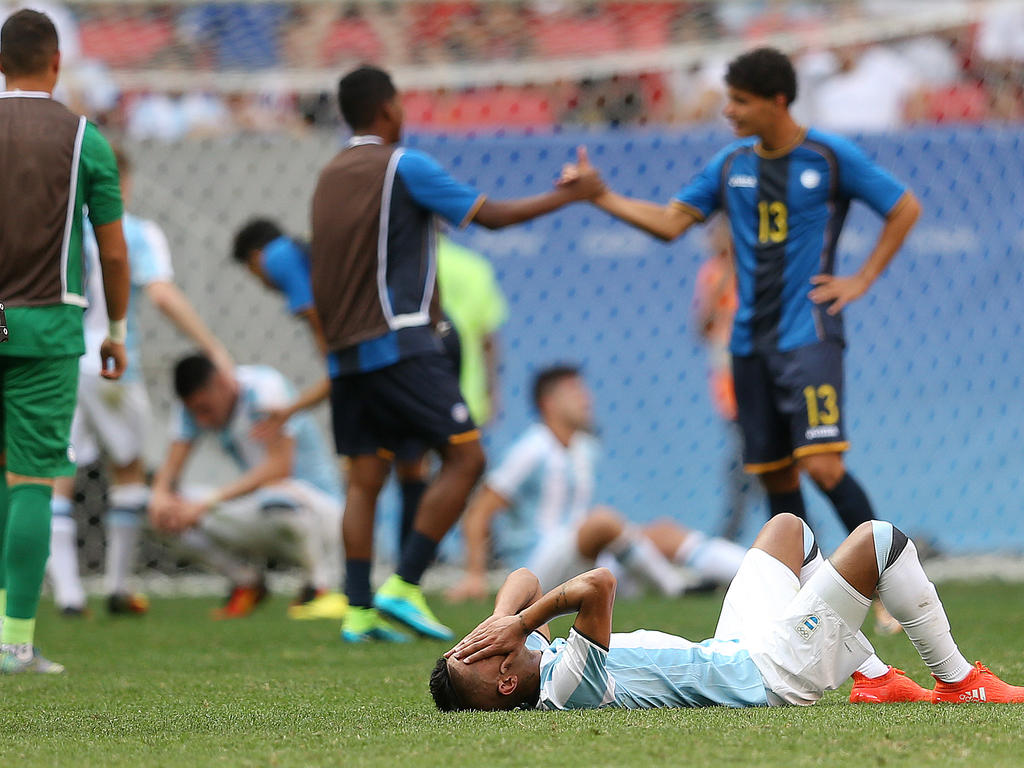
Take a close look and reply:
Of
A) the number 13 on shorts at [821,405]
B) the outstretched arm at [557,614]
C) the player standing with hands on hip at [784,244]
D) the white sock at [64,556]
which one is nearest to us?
the outstretched arm at [557,614]

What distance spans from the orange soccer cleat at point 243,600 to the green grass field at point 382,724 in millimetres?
2104

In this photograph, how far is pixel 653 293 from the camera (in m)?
9.18

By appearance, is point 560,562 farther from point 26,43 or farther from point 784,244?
point 26,43

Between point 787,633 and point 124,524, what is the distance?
15.5 feet

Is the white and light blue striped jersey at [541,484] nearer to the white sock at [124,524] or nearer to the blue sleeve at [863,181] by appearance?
the white sock at [124,524]

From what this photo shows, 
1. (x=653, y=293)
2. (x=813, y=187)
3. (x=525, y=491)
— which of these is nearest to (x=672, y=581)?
(x=525, y=491)

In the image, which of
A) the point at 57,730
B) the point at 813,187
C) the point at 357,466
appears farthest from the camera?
the point at 357,466

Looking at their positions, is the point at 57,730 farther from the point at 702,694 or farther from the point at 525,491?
the point at 525,491

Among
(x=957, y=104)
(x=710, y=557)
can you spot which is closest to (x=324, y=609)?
(x=710, y=557)

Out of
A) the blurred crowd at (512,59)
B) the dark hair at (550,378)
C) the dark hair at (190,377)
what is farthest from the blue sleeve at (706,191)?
the blurred crowd at (512,59)

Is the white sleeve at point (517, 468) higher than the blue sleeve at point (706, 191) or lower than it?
lower

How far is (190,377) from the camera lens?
295 inches

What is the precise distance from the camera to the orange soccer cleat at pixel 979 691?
360cm

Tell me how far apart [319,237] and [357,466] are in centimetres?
90
